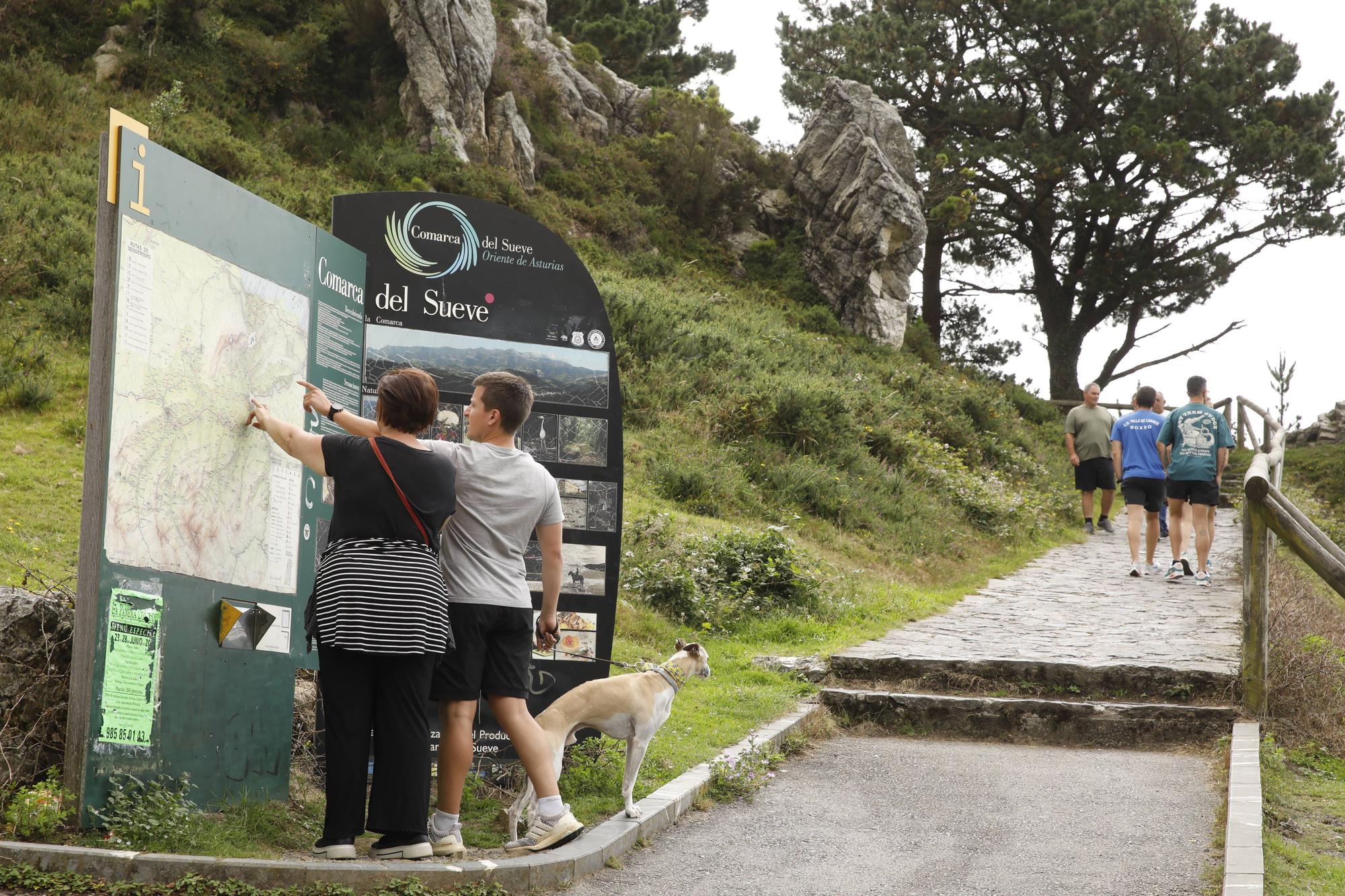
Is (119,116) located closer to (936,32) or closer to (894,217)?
(894,217)

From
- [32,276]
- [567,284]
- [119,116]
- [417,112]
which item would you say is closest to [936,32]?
[417,112]

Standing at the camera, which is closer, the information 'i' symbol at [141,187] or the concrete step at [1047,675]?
the information 'i' symbol at [141,187]

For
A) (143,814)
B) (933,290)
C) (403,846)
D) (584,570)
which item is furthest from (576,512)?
(933,290)

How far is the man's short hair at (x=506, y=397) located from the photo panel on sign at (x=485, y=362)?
96 cm

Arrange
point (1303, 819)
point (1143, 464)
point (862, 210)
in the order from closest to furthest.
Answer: point (1303, 819), point (1143, 464), point (862, 210)

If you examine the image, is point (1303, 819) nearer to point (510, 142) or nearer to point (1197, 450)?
point (1197, 450)

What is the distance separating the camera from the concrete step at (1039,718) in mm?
7305

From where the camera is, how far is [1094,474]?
53.6ft

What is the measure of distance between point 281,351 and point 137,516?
3.73ft

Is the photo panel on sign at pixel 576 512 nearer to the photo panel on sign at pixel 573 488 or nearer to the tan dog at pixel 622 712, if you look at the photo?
the photo panel on sign at pixel 573 488

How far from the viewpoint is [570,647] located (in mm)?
5855

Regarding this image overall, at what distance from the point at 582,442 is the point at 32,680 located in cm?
263

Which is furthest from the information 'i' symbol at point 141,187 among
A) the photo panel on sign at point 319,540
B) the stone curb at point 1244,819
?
the stone curb at point 1244,819

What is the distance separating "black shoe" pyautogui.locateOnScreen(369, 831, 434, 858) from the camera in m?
4.27
